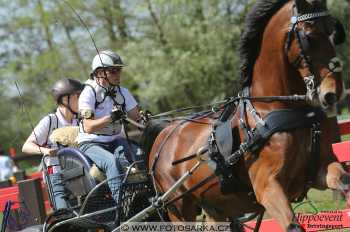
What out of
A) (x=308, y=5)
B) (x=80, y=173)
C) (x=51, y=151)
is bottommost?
(x=80, y=173)

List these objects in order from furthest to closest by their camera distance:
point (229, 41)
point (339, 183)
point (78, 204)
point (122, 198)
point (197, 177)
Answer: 1. point (229, 41)
2. point (78, 204)
3. point (122, 198)
4. point (197, 177)
5. point (339, 183)

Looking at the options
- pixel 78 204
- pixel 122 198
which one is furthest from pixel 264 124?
pixel 78 204

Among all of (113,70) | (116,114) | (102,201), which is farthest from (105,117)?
(102,201)

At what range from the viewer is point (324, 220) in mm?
7270

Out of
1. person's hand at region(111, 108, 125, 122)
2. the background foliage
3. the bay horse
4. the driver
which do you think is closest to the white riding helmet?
the driver

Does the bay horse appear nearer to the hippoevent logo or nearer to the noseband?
the noseband

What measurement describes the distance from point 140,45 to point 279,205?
20738mm

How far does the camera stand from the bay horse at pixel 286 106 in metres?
4.72

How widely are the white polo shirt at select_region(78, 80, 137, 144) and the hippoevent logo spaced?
2.22 meters

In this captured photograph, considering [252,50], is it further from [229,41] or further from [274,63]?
[229,41]

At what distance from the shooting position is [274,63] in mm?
5031

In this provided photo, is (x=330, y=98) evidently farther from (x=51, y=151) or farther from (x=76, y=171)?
(x=51, y=151)

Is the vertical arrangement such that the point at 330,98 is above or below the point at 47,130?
below

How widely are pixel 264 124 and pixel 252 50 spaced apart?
2.01 ft
